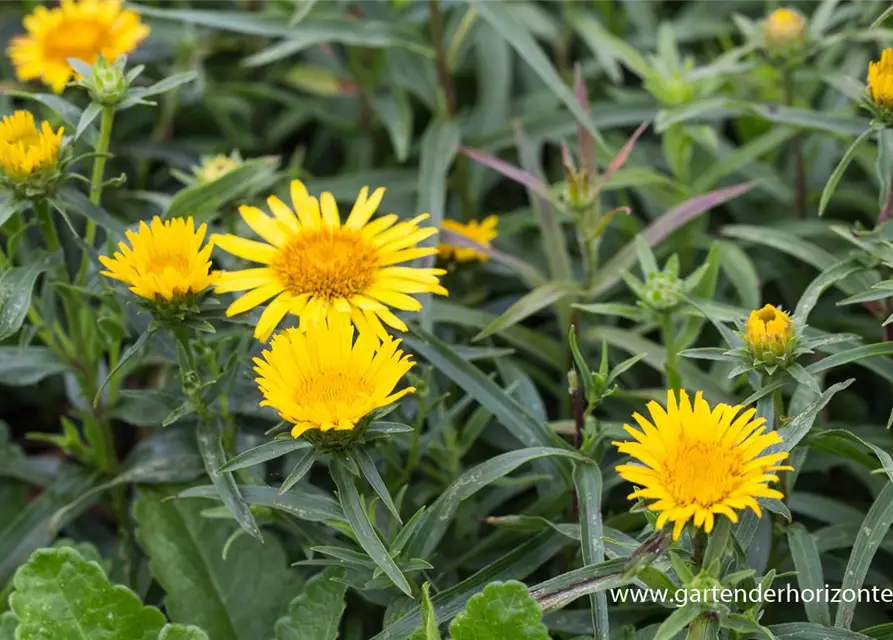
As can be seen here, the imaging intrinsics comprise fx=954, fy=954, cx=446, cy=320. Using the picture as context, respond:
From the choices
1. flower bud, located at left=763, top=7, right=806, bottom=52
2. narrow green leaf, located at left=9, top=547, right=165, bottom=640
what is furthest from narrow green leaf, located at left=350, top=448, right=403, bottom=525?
flower bud, located at left=763, top=7, right=806, bottom=52

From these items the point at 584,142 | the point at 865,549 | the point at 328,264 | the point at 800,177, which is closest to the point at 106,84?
the point at 328,264

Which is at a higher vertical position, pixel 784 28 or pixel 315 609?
pixel 784 28

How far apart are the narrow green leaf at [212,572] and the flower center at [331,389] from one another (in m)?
0.38

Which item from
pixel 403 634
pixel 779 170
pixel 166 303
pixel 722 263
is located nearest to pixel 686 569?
pixel 403 634

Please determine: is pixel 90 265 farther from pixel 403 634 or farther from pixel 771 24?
pixel 771 24

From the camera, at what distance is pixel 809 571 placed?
108 centimetres

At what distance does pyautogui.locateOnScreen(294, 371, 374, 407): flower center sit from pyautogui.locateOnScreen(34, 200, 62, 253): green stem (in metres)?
0.43

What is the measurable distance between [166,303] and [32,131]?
30 cm

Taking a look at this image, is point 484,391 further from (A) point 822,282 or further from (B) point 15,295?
(B) point 15,295

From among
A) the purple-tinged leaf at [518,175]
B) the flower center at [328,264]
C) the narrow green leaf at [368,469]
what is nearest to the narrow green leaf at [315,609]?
the narrow green leaf at [368,469]

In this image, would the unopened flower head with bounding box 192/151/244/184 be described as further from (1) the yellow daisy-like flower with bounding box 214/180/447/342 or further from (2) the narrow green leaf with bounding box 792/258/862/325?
(2) the narrow green leaf with bounding box 792/258/862/325

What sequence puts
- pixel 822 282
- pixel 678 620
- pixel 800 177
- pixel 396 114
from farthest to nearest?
pixel 396 114 < pixel 800 177 < pixel 822 282 < pixel 678 620

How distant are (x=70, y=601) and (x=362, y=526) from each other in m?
0.40

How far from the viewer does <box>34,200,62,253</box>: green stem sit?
117 centimetres
